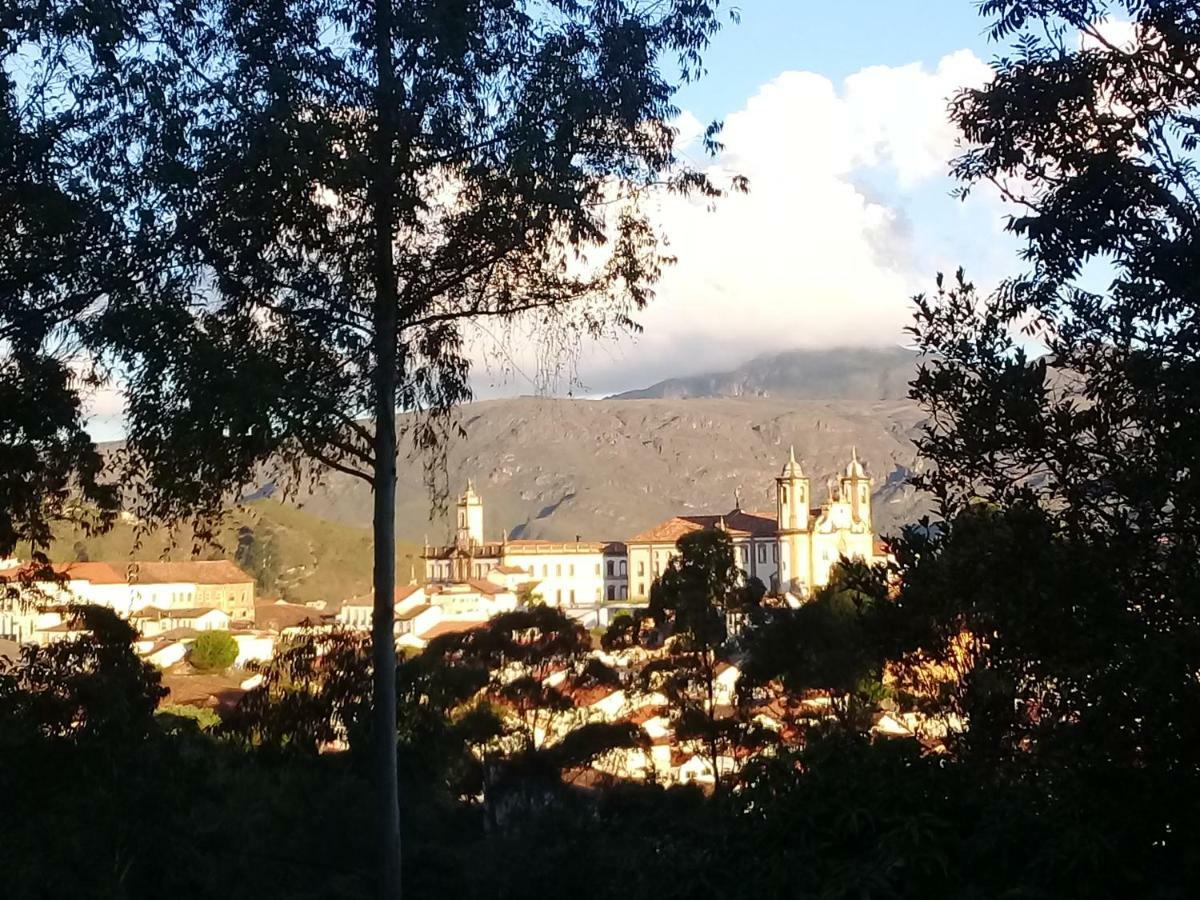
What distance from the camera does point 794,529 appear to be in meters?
136

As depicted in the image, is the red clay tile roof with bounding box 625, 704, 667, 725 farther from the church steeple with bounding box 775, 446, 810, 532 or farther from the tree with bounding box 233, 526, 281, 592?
the church steeple with bounding box 775, 446, 810, 532

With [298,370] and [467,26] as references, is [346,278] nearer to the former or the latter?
[298,370]

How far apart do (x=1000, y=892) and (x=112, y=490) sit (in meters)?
7.68

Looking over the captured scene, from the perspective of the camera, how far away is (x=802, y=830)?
15.9 feet

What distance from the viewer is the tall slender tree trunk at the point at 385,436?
8.99 meters

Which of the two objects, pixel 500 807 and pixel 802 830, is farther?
pixel 500 807

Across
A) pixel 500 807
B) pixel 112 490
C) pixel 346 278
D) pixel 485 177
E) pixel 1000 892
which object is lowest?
pixel 500 807

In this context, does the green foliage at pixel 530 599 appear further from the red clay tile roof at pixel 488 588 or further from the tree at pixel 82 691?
the red clay tile roof at pixel 488 588

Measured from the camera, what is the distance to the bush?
167 ft

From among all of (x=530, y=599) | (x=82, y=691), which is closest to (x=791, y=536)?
(x=530, y=599)

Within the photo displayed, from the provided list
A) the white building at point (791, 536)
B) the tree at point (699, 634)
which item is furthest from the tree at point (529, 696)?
the white building at point (791, 536)

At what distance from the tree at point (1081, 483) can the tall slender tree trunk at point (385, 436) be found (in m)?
4.39

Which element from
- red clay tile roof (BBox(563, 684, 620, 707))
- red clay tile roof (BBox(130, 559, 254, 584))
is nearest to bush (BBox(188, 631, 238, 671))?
red clay tile roof (BBox(130, 559, 254, 584))

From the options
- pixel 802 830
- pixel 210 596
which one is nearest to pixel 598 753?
pixel 802 830
